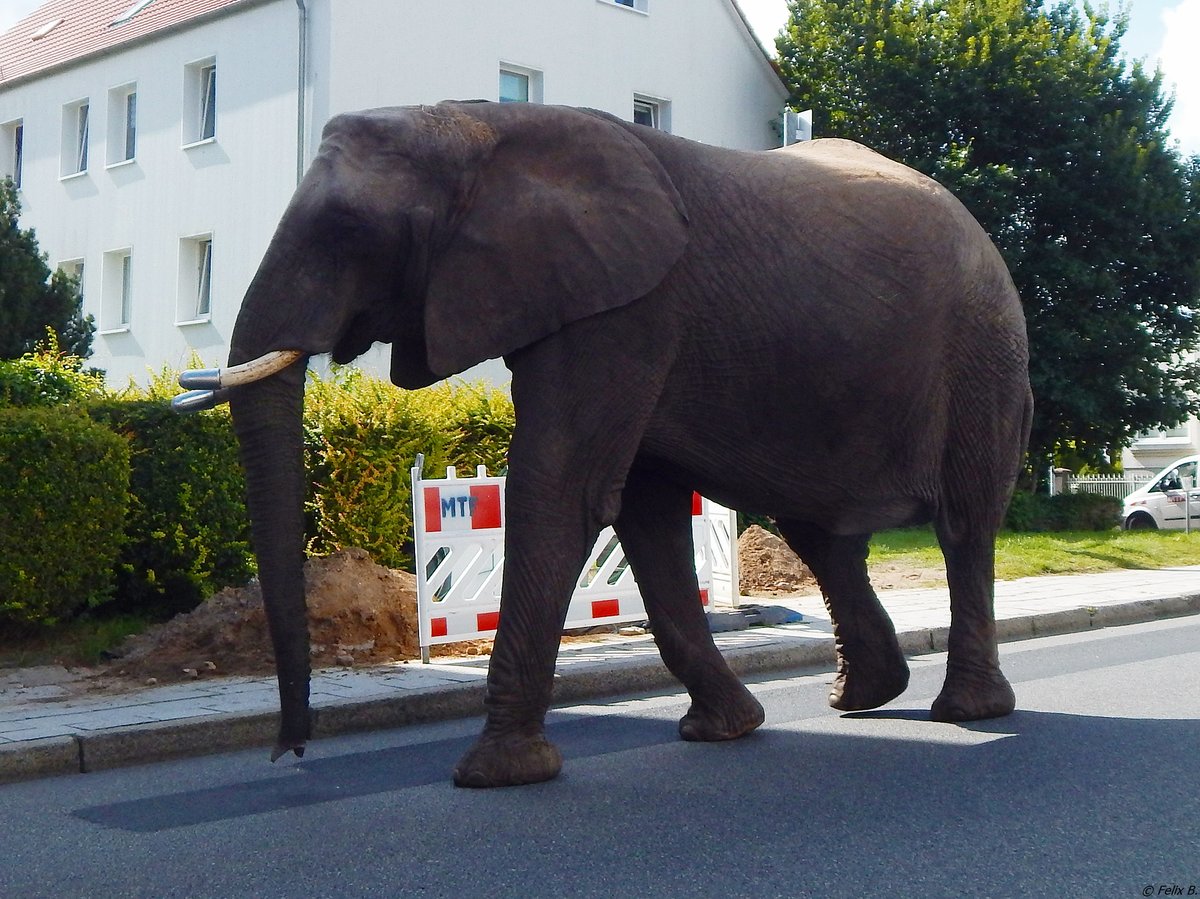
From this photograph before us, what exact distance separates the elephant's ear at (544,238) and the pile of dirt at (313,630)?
3907 millimetres

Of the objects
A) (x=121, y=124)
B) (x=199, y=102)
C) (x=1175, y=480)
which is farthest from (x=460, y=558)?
(x=1175, y=480)

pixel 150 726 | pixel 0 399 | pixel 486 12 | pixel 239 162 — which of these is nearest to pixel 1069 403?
pixel 486 12

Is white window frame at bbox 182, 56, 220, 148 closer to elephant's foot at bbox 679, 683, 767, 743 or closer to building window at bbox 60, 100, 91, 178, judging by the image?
building window at bbox 60, 100, 91, 178

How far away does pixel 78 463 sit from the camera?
29.3 feet

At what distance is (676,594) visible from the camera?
6.14m

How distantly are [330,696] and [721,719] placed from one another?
2.21m

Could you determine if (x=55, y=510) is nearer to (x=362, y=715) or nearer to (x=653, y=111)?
(x=362, y=715)

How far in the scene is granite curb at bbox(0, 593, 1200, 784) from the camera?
20.5ft

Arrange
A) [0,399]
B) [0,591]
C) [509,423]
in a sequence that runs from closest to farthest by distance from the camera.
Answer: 1. [0,591]
2. [0,399]
3. [509,423]

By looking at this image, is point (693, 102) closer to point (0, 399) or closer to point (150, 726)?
point (0, 399)

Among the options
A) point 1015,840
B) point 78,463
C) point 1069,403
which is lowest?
point 1015,840

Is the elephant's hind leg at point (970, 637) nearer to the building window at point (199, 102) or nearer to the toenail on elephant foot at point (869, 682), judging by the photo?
the toenail on elephant foot at point (869, 682)

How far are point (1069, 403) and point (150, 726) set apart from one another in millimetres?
22282

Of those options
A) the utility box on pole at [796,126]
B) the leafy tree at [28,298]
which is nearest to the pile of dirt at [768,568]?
the utility box on pole at [796,126]
